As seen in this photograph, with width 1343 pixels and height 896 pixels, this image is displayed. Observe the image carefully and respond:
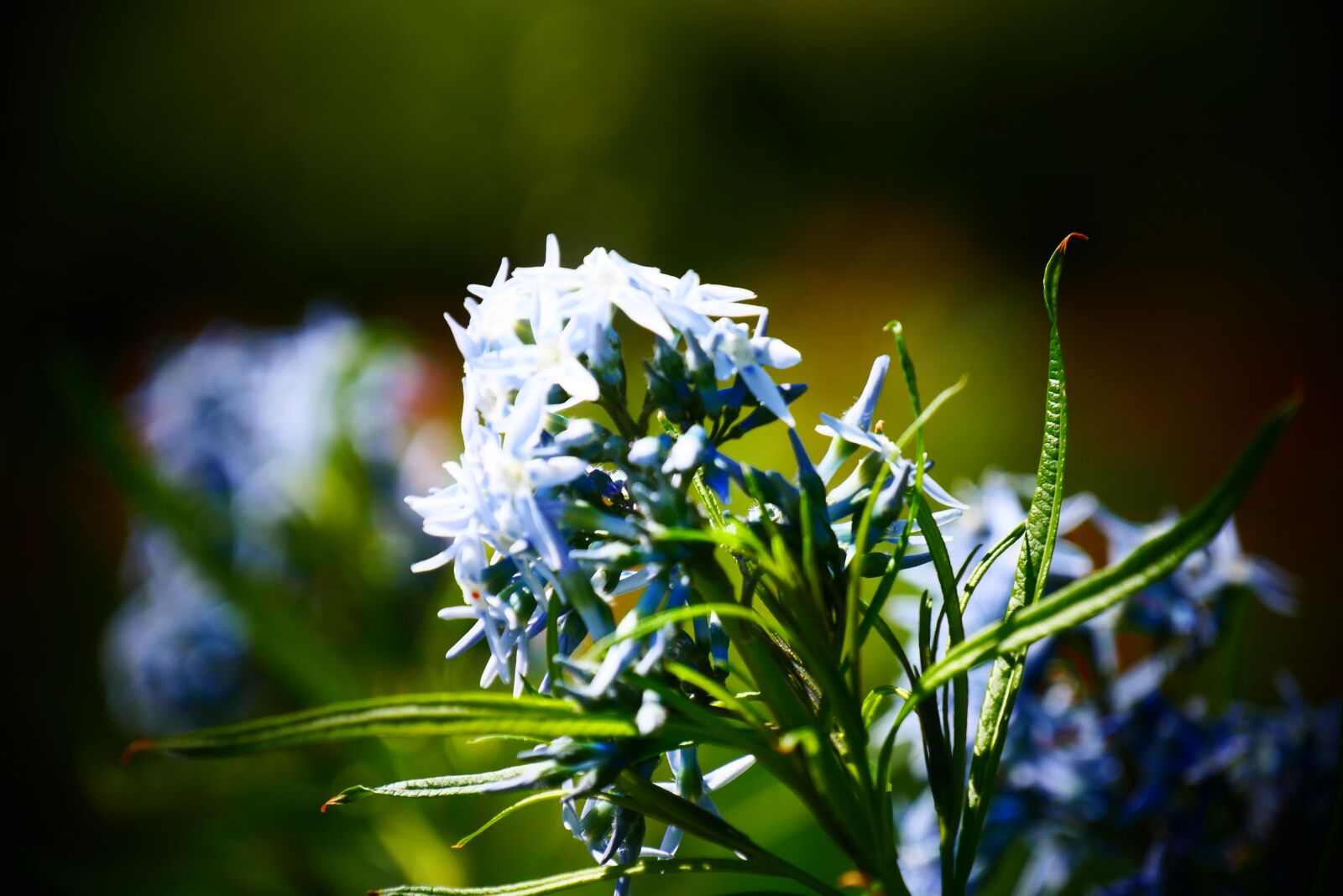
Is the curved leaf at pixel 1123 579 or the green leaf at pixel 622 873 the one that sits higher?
the curved leaf at pixel 1123 579

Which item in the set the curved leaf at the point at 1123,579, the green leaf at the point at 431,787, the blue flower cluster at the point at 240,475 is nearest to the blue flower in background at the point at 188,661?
the blue flower cluster at the point at 240,475

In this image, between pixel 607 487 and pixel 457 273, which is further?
pixel 457 273

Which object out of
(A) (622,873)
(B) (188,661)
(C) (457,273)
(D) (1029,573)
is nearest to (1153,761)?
(D) (1029,573)

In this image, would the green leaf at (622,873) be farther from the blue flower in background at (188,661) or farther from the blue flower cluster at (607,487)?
the blue flower in background at (188,661)

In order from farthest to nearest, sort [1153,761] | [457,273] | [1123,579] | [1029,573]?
[457,273] < [1153,761] < [1029,573] < [1123,579]

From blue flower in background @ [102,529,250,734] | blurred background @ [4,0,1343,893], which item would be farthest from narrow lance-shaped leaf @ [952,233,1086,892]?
blue flower in background @ [102,529,250,734]

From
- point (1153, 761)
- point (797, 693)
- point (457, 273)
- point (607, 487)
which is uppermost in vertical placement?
point (457, 273)

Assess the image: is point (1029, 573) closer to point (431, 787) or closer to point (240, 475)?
point (431, 787)
